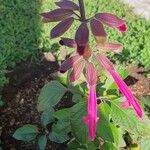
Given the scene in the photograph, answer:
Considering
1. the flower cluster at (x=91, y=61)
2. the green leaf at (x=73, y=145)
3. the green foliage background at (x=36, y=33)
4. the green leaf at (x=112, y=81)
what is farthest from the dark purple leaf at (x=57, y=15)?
the green foliage background at (x=36, y=33)

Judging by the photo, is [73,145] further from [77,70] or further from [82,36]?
[82,36]

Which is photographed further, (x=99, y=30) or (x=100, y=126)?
(x=100, y=126)

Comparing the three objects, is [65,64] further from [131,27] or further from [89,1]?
[89,1]

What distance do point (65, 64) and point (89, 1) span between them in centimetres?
277

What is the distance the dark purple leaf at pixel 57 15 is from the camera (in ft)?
5.41

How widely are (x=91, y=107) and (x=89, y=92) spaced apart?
0.11 meters

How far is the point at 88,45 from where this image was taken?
1.63 m

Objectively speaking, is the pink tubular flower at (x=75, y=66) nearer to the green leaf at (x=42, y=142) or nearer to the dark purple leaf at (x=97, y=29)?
the dark purple leaf at (x=97, y=29)

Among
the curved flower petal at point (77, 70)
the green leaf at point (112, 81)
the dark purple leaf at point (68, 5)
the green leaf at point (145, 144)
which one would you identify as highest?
the dark purple leaf at point (68, 5)

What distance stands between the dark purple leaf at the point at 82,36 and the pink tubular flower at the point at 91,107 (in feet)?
0.72

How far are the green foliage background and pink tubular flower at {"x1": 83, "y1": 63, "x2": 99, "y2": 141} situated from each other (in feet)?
6.07

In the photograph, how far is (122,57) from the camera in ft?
12.5

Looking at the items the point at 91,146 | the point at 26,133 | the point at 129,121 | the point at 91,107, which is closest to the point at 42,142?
the point at 26,133

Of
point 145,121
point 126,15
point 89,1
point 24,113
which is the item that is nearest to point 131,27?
point 126,15
